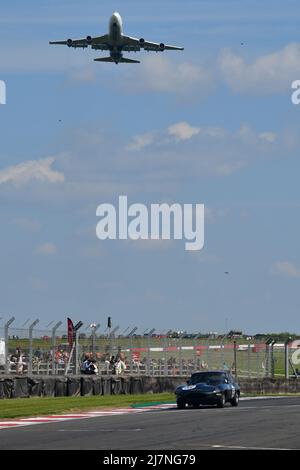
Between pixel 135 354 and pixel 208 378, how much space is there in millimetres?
14415

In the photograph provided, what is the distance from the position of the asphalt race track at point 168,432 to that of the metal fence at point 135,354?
875cm

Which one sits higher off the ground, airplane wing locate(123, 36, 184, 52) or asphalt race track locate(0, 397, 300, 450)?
airplane wing locate(123, 36, 184, 52)

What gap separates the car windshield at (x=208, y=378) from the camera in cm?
3183

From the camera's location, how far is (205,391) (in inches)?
1232

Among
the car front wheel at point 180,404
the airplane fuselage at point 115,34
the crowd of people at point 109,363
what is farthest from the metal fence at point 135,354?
the airplane fuselage at point 115,34

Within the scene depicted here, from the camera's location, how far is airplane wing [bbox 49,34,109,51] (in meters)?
63.7

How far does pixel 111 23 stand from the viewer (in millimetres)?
62250

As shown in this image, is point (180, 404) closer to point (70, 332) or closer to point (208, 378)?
point (208, 378)

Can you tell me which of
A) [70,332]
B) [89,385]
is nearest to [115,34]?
[70,332]

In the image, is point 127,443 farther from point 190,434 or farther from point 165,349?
point 165,349

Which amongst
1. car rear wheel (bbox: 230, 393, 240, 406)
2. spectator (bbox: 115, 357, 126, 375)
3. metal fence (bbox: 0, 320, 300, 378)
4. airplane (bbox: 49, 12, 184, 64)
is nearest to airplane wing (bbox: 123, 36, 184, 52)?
airplane (bbox: 49, 12, 184, 64)

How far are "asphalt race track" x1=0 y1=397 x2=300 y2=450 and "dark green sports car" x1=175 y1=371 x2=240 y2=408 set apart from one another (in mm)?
2482

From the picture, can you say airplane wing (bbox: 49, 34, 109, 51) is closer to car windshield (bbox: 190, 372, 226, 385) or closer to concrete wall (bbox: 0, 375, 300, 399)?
concrete wall (bbox: 0, 375, 300, 399)
